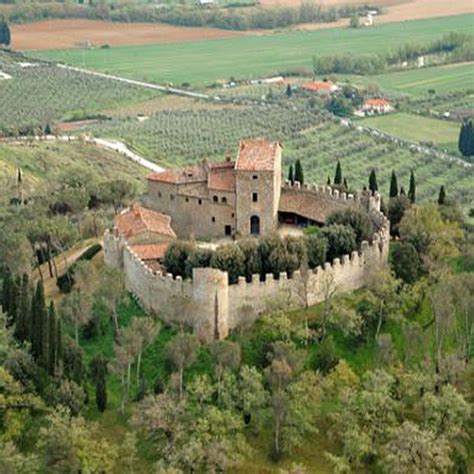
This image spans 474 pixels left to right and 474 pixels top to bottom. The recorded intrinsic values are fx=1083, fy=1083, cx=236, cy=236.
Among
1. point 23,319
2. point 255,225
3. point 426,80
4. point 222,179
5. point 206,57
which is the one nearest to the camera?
point 23,319

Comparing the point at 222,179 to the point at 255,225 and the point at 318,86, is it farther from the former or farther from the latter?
the point at 318,86

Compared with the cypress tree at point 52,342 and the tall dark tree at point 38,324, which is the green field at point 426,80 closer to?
the tall dark tree at point 38,324

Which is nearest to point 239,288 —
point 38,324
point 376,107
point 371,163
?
point 38,324

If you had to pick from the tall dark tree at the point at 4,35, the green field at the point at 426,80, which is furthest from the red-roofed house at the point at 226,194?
the tall dark tree at the point at 4,35

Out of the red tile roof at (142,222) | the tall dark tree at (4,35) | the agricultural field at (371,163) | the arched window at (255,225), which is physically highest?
the red tile roof at (142,222)

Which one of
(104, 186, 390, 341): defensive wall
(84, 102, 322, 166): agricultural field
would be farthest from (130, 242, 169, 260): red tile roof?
(84, 102, 322, 166): agricultural field

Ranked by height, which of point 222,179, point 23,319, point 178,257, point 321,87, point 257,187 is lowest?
point 321,87
